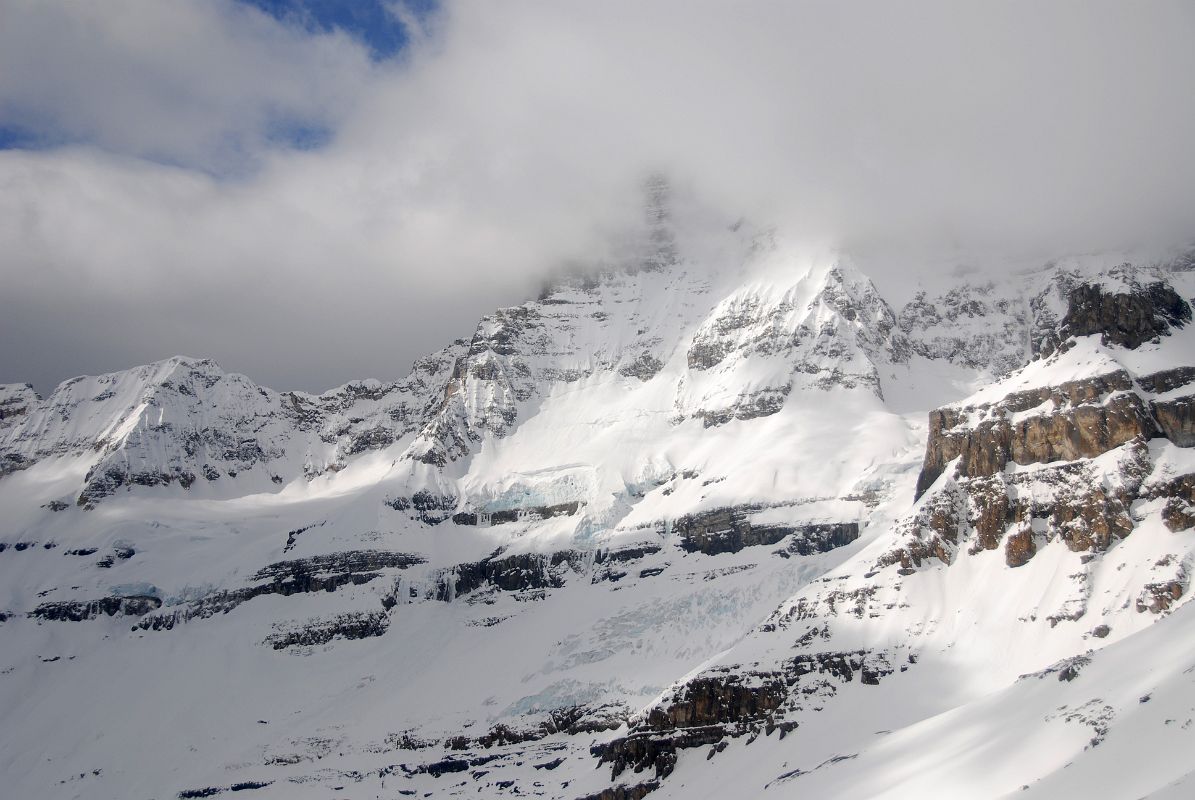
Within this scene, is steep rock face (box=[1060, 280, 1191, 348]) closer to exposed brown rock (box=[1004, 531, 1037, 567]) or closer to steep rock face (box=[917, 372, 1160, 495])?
steep rock face (box=[917, 372, 1160, 495])

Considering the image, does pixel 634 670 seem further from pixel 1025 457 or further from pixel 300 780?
pixel 1025 457

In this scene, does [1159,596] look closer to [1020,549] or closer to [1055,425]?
[1020,549]

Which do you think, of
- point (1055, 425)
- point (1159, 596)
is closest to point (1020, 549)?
point (1055, 425)

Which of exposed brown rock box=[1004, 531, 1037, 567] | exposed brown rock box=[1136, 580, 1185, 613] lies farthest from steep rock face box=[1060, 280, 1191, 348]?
exposed brown rock box=[1136, 580, 1185, 613]

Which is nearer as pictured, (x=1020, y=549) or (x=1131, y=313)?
(x=1020, y=549)

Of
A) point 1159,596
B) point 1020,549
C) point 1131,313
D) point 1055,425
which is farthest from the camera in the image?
point 1131,313

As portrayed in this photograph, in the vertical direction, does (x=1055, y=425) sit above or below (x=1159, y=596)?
above

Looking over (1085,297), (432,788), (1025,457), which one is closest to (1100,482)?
(1025,457)

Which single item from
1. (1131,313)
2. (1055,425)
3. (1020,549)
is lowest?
(1020,549)

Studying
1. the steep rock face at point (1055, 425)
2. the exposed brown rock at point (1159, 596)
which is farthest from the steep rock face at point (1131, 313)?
the exposed brown rock at point (1159, 596)

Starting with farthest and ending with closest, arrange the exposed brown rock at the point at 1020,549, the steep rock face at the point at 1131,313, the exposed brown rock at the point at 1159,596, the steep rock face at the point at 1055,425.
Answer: the steep rock face at the point at 1131,313 → the steep rock face at the point at 1055,425 → the exposed brown rock at the point at 1020,549 → the exposed brown rock at the point at 1159,596

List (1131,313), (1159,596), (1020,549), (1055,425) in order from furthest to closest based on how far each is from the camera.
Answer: (1131,313) < (1055,425) < (1020,549) < (1159,596)

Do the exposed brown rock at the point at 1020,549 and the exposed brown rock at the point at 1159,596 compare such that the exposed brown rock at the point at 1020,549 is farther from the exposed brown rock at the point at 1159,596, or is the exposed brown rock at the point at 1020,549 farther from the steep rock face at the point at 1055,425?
the exposed brown rock at the point at 1159,596

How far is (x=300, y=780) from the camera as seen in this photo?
194250 mm
